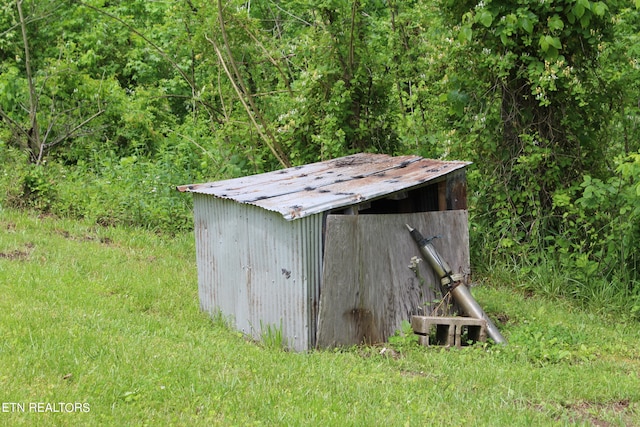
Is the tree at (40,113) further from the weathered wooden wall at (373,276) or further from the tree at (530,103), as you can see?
the weathered wooden wall at (373,276)

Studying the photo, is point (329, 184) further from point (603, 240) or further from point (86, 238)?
point (86, 238)

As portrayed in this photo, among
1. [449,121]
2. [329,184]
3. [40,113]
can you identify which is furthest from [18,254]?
[449,121]

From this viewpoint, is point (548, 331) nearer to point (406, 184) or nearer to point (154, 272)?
point (406, 184)

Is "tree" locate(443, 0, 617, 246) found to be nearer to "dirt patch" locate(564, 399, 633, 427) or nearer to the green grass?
the green grass

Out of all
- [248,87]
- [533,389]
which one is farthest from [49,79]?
[533,389]

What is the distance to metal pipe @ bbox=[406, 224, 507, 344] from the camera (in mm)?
7277

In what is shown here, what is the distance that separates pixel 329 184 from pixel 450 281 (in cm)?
152

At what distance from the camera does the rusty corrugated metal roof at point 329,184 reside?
6.85 metres

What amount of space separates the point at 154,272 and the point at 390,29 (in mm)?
4745

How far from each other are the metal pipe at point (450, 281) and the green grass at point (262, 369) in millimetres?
359

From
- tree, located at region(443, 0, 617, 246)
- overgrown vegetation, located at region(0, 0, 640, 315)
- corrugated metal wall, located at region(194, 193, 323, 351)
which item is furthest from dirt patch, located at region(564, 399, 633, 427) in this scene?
tree, located at region(443, 0, 617, 246)

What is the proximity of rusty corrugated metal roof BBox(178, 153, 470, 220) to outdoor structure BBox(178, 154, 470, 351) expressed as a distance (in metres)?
0.01

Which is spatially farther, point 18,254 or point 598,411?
point 18,254

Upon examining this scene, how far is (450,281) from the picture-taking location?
7.43 meters
